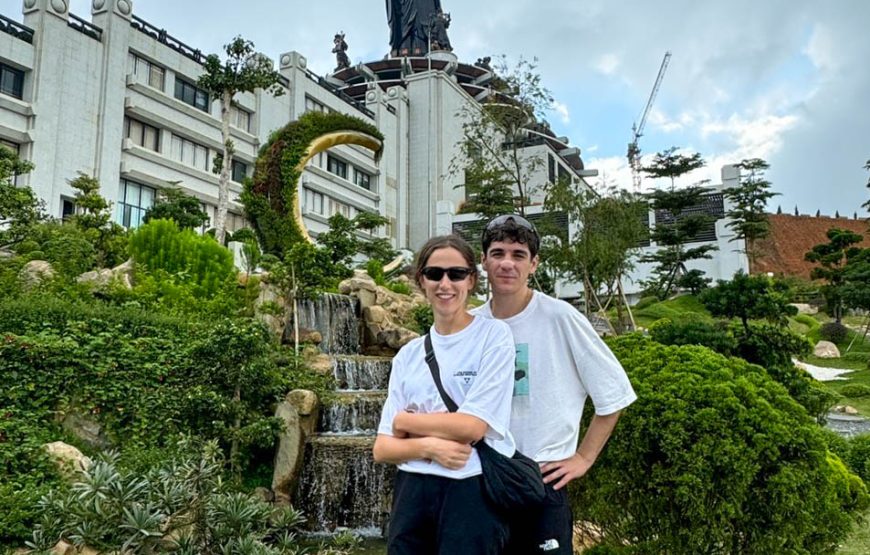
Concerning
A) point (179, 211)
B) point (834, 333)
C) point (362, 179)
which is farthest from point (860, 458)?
point (362, 179)

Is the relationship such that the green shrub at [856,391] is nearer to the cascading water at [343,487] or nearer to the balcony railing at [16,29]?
the cascading water at [343,487]

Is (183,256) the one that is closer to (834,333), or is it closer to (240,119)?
(240,119)

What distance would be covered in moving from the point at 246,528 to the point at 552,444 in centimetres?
218

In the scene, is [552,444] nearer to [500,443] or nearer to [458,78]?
[500,443]

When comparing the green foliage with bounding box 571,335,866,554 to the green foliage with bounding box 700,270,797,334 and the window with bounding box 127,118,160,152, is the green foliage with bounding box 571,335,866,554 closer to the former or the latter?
the green foliage with bounding box 700,270,797,334

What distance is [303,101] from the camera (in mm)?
29094

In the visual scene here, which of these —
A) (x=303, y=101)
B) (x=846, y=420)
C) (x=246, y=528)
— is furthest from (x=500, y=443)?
(x=303, y=101)

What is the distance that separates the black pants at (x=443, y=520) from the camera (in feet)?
5.53

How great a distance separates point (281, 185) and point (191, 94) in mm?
13165

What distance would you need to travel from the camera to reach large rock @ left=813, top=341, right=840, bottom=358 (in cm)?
1987

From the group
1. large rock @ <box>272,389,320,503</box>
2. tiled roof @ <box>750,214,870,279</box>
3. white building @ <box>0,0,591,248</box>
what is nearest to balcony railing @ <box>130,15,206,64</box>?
white building @ <box>0,0,591,248</box>

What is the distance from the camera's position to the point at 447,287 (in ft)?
6.40

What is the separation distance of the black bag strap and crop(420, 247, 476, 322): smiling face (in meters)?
0.09

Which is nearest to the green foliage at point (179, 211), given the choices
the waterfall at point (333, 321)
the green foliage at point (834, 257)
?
the waterfall at point (333, 321)
